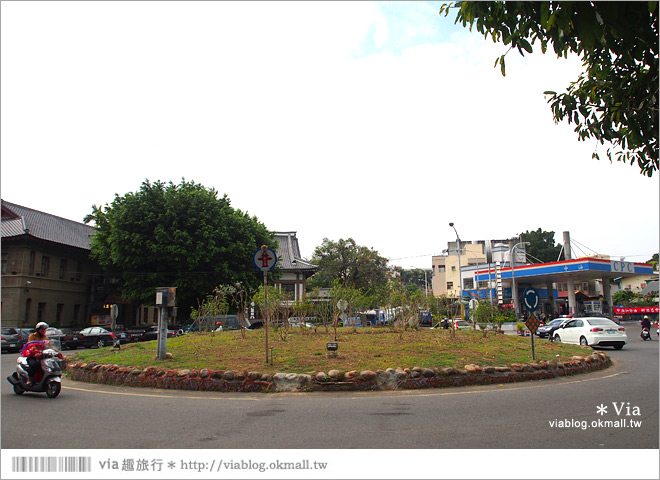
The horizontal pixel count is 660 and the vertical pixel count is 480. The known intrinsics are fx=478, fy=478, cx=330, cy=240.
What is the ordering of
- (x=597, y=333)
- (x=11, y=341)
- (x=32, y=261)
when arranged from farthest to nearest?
(x=32, y=261) → (x=11, y=341) → (x=597, y=333)

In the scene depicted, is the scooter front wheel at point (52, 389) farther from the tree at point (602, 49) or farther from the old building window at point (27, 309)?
the old building window at point (27, 309)

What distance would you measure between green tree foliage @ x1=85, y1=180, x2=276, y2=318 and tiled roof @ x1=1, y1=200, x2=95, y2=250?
6808 millimetres

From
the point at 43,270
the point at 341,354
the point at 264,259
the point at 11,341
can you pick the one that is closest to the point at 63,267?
the point at 43,270

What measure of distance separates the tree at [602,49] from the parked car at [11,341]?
95.7ft

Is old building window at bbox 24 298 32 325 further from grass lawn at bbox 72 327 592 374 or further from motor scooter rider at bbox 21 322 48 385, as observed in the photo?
motor scooter rider at bbox 21 322 48 385

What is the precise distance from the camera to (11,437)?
625 cm

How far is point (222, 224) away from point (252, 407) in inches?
1019

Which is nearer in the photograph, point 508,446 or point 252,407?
point 508,446

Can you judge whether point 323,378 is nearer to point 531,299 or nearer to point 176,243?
point 531,299

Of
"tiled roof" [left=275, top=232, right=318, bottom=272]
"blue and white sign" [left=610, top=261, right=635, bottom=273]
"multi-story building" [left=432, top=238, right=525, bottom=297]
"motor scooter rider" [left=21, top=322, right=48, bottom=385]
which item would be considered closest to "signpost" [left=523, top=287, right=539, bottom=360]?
"motor scooter rider" [left=21, top=322, right=48, bottom=385]

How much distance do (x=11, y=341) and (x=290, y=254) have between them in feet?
98.5

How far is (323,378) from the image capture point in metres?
10.3

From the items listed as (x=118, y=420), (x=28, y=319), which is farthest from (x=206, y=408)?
(x=28, y=319)

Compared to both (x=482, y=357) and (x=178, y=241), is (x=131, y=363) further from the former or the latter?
(x=178, y=241)
